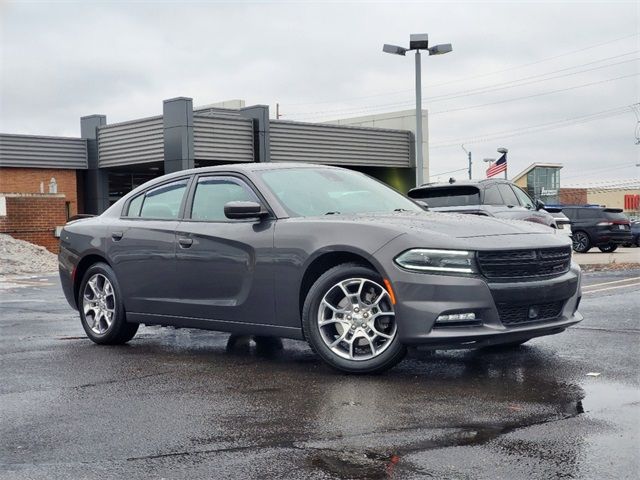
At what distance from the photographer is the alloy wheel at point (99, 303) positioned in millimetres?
8047

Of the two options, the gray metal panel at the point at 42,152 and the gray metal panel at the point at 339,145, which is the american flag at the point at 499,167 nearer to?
the gray metal panel at the point at 339,145

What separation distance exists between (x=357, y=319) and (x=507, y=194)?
11105mm

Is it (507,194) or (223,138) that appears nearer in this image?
(507,194)

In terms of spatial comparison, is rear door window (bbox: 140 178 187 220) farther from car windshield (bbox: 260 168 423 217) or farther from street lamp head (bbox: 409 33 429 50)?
street lamp head (bbox: 409 33 429 50)

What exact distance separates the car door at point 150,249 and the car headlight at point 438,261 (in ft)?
7.51

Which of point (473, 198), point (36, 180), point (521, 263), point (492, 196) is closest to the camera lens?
point (521, 263)

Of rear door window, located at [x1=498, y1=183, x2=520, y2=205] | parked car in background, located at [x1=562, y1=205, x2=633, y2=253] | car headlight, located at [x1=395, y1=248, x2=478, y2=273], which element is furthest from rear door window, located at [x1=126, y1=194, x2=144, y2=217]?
parked car in background, located at [x1=562, y1=205, x2=633, y2=253]

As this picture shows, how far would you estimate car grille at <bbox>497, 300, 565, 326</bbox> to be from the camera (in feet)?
19.4

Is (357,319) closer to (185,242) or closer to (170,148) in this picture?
(185,242)

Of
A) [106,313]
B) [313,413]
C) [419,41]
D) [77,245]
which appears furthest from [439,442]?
[419,41]

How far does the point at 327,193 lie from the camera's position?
706 centimetres

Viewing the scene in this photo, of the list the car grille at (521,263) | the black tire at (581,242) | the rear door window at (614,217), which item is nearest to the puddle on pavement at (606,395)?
the car grille at (521,263)

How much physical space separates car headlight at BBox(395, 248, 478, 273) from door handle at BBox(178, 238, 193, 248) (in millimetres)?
2026

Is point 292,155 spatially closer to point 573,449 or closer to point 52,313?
point 52,313
